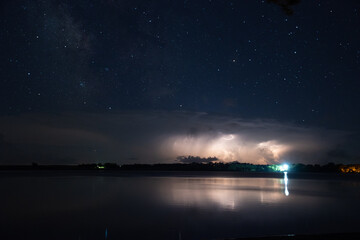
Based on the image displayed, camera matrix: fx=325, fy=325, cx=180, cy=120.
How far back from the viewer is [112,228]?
1750 cm

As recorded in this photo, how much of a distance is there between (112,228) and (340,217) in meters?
15.4

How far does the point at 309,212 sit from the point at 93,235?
16169mm

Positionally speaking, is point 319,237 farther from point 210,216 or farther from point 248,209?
point 248,209

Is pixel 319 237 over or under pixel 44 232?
over

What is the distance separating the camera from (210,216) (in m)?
21.7

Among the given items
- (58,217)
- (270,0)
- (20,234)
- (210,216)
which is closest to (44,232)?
(20,234)

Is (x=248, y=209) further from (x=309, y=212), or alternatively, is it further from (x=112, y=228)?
(x=112, y=228)

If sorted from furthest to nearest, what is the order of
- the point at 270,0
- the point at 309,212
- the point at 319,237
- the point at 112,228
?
the point at 309,212
the point at 112,228
the point at 319,237
the point at 270,0

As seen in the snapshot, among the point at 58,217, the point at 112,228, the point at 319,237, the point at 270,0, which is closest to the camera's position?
the point at 270,0

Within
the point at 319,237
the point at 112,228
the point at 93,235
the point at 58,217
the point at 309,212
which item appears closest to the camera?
the point at 319,237

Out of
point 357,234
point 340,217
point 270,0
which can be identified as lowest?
point 340,217

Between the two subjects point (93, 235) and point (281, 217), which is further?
point (281, 217)

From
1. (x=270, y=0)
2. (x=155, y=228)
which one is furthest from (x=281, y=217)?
(x=270, y=0)

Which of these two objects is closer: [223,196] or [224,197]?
[224,197]
